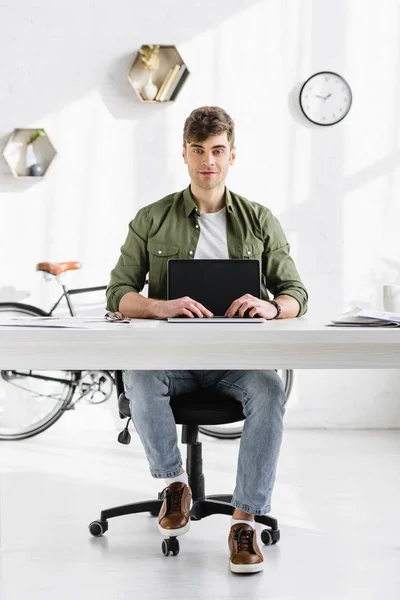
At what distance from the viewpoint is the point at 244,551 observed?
210 centimetres

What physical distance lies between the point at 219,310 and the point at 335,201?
202cm

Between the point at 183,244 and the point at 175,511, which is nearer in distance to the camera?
the point at 175,511

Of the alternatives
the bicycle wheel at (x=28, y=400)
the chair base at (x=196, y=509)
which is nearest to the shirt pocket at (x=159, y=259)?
the chair base at (x=196, y=509)

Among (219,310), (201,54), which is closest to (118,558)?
(219,310)

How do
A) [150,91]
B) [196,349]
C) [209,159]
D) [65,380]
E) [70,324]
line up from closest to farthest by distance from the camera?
[196,349]
[70,324]
[209,159]
[65,380]
[150,91]

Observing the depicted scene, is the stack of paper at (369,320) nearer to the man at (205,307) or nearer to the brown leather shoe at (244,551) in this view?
the man at (205,307)

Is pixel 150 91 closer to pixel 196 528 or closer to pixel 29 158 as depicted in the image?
pixel 29 158

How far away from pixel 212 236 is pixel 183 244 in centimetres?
10

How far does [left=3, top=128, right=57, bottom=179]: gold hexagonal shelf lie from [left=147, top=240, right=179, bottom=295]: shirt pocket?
5.36ft

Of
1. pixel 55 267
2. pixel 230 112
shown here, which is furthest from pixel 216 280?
pixel 230 112

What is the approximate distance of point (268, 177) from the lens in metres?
3.92

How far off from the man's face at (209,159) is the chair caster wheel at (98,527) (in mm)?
1060

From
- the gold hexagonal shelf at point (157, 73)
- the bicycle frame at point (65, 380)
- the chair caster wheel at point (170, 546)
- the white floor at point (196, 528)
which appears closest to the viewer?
the white floor at point (196, 528)

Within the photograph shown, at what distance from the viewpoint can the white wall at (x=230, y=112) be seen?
12.6 feet
